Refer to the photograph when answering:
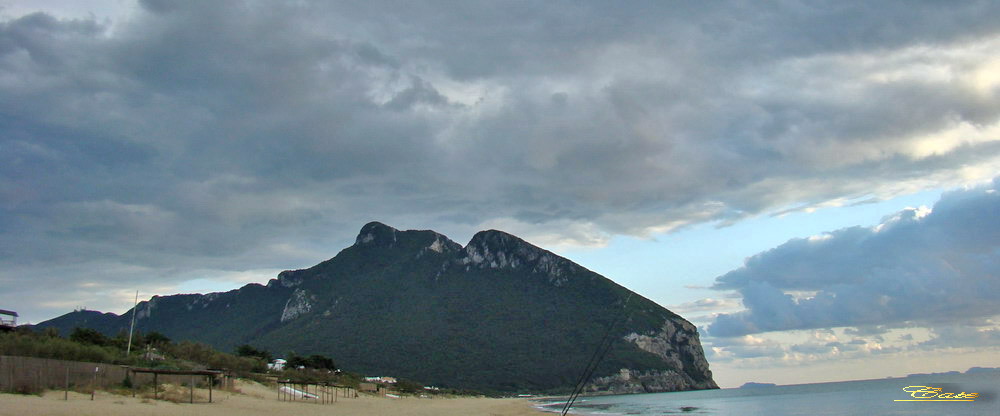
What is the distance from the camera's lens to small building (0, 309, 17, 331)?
50022mm

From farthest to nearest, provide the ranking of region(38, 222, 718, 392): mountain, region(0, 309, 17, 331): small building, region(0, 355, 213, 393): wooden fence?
region(38, 222, 718, 392): mountain < region(0, 309, 17, 331): small building < region(0, 355, 213, 393): wooden fence

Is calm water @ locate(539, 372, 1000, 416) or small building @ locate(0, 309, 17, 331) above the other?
small building @ locate(0, 309, 17, 331)

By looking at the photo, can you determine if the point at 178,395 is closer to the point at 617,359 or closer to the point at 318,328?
the point at 318,328

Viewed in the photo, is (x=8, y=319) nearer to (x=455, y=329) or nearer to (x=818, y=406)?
(x=818, y=406)

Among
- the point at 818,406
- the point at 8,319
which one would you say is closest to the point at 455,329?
the point at 818,406

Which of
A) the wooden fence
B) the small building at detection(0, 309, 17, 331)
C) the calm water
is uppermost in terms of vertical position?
the small building at detection(0, 309, 17, 331)

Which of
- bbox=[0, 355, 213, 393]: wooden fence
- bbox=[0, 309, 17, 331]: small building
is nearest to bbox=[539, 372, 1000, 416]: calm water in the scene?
bbox=[0, 355, 213, 393]: wooden fence

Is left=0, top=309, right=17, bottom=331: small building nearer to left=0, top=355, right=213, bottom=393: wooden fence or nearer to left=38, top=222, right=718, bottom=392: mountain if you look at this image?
left=0, top=355, right=213, bottom=393: wooden fence

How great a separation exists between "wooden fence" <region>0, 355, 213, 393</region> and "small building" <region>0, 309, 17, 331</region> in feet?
77.0

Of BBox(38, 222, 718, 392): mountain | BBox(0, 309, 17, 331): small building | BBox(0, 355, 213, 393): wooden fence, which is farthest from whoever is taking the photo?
BBox(38, 222, 718, 392): mountain

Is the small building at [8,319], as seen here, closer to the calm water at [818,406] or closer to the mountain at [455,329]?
the calm water at [818,406]

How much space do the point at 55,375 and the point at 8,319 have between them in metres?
31.7

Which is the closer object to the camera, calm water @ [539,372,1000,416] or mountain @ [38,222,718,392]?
calm water @ [539,372,1000,416]

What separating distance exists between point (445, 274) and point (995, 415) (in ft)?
524
